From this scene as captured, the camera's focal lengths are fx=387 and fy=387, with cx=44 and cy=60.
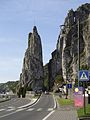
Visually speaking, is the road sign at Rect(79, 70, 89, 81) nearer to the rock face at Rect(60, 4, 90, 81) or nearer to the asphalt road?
the asphalt road

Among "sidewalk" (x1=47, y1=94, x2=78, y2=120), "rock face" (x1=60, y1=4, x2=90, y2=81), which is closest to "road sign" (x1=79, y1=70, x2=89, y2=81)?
"sidewalk" (x1=47, y1=94, x2=78, y2=120)

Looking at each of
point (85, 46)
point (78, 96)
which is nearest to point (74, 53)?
point (85, 46)

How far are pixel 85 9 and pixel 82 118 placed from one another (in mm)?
177914

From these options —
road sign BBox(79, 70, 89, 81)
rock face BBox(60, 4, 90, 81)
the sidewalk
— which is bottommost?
the sidewalk

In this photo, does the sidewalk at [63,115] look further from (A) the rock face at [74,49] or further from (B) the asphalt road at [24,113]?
(A) the rock face at [74,49]

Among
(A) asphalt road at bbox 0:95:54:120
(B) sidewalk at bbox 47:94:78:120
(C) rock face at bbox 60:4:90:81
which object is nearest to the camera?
(B) sidewalk at bbox 47:94:78:120

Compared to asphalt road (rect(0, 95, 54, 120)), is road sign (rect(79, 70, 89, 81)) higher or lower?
higher

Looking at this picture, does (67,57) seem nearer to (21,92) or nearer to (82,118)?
(21,92)

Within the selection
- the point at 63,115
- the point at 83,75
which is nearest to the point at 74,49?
the point at 63,115

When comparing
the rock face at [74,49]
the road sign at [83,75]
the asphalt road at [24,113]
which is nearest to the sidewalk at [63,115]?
the asphalt road at [24,113]

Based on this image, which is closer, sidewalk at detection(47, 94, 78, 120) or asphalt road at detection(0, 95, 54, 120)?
sidewalk at detection(47, 94, 78, 120)

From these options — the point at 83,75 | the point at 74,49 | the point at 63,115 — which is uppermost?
the point at 74,49

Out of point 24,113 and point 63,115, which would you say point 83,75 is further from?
point 24,113

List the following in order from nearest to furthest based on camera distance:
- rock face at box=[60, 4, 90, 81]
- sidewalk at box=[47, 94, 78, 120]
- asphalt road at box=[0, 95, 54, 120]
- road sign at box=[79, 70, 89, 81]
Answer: road sign at box=[79, 70, 89, 81]
sidewalk at box=[47, 94, 78, 120]
asphalt road at box=[0, 95, 54, 120]
rock face at box=[60, 4, 90, 81]
